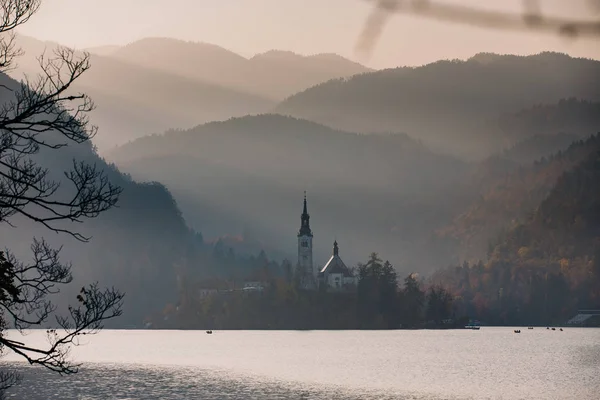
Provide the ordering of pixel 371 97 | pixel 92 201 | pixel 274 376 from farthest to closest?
pixel 274 376 < pixel 92 201 < pixel 371 97

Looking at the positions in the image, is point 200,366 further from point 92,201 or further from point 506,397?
point 92,201

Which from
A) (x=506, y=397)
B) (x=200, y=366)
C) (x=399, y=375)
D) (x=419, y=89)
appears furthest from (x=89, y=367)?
(x=419, y=89)

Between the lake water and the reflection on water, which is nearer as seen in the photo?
the reflection on water

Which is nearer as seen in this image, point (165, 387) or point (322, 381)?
point (165, 387)

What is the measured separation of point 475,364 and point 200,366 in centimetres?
4512

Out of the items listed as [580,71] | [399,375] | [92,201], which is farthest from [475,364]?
[580,71]

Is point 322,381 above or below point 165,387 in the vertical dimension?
above

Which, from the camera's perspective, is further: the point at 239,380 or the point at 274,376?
the point at 274,376

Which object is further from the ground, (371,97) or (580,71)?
(371,97)

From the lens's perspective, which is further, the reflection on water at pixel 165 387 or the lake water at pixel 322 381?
the lake water at pixel 322 381

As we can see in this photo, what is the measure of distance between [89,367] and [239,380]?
42.5 metres

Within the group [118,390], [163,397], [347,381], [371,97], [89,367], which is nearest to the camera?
[371,97]

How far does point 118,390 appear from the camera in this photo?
138 m

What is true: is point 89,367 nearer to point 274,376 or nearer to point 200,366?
point 200,366
